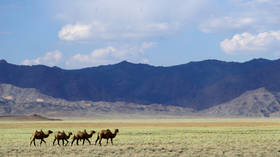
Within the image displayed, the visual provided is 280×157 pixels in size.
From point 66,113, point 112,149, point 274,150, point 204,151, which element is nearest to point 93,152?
point 112,149

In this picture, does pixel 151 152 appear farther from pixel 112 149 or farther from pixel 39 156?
pixel 39 156

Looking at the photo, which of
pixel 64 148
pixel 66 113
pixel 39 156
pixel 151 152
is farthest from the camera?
pixel 66 113

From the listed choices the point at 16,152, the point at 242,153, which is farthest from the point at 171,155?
the point at 16,152

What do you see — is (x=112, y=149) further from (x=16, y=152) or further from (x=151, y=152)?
(x=16, y=152)

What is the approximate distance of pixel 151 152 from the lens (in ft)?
99.4

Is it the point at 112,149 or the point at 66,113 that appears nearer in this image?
the point at 112,149

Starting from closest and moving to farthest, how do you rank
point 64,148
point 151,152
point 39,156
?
point 39,156 → point 151,152 → point 64,148

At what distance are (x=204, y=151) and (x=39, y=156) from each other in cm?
981

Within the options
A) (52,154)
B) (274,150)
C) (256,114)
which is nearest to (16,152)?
(52,154)

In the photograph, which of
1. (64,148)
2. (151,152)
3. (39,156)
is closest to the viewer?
(39,156)

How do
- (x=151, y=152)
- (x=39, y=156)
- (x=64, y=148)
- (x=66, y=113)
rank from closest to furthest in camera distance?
(x=39, y=156), (x=151, y=152), (x=64, y=148), (x=66, y=113)

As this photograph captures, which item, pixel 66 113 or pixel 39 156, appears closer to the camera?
pixel 39 156

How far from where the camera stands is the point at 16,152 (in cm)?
3055

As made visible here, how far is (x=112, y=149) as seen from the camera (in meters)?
31.9
